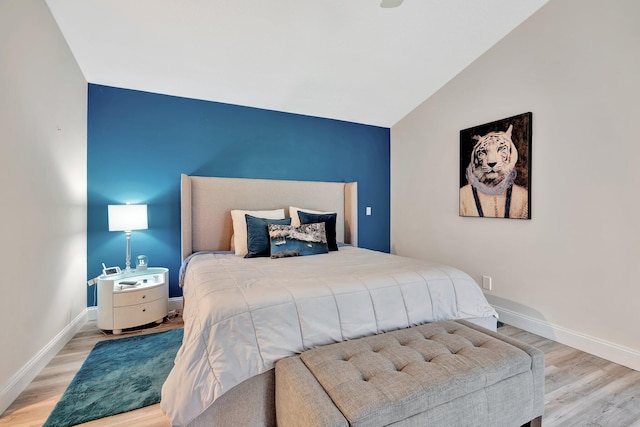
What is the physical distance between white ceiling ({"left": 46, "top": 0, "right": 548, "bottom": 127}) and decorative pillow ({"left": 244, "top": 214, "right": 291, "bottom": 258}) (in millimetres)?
1472

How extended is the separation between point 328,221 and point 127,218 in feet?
6.12

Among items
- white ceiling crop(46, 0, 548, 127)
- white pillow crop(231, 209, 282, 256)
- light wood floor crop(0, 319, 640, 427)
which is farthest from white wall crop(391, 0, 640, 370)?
white pillow crop(231, 209, 282, 256)

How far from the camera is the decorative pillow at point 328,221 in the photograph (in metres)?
2.93

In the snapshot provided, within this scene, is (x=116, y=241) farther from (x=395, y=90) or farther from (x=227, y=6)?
(x=395, y=90)

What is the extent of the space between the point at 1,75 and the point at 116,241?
1.67 m

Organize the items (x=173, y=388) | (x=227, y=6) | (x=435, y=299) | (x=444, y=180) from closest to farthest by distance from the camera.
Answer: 1. (x=173, y=388)
2. (x=435, y=299)
3. (x=227, y=6)
4. (x=444, y=180)

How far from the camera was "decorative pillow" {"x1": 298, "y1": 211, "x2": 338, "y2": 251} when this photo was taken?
9.60ft

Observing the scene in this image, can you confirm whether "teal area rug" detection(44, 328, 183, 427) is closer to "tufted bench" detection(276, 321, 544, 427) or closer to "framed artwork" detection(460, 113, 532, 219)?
"tufted bench" detection(276, 321, 544, 427)

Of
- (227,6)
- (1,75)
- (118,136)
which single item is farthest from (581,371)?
(118,136)

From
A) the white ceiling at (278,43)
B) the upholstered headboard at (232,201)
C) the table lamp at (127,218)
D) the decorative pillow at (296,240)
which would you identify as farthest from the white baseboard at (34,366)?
the white ceiling at (278,43)

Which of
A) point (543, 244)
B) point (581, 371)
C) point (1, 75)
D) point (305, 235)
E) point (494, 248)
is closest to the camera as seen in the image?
point (1, 75)

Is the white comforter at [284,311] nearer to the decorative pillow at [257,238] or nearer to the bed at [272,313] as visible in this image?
A: the bed at [272,313]

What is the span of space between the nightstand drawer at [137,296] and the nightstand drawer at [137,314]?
0.12 feet

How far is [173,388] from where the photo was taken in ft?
4.03
